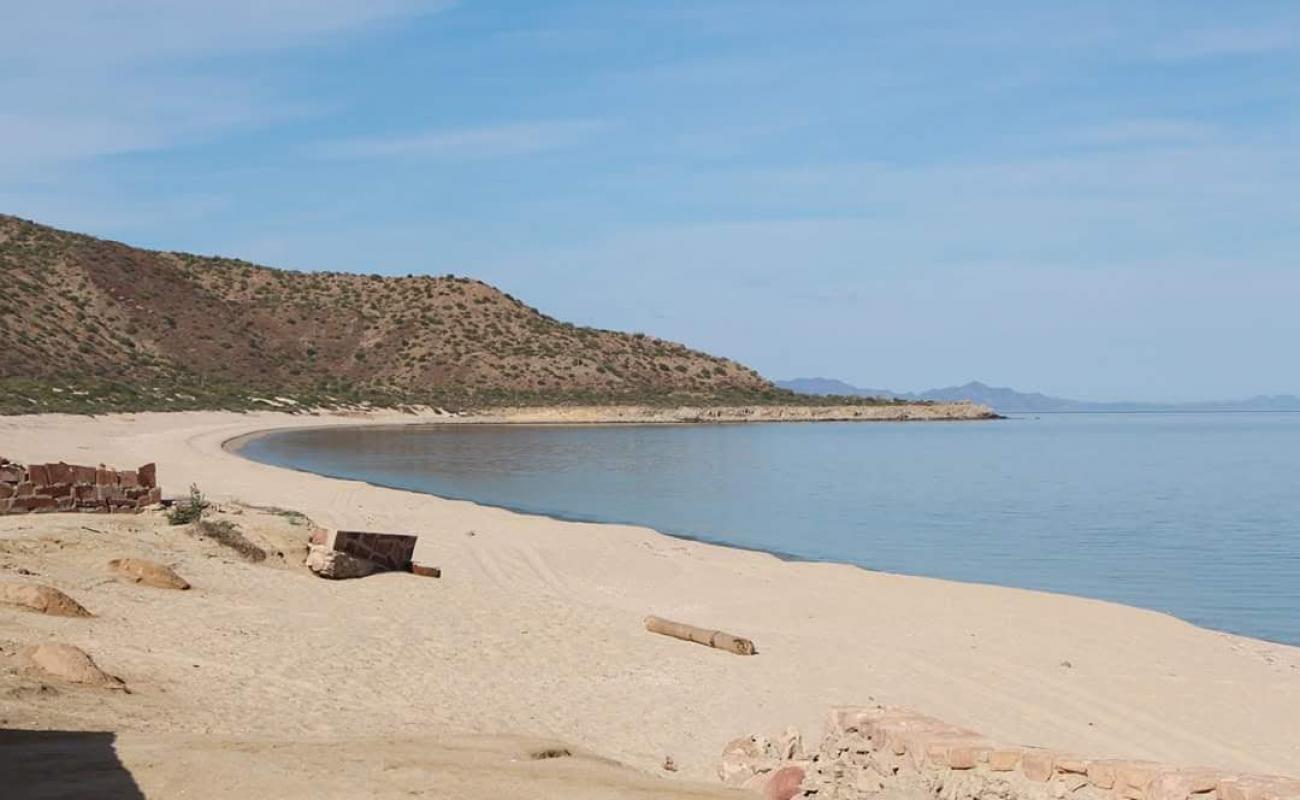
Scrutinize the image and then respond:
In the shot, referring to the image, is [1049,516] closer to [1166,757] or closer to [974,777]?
[1166,757]

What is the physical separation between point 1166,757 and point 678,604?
739 centimetres

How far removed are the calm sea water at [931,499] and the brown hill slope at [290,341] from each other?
18.1m

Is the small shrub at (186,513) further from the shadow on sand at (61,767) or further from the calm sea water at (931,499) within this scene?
the calm sea water at (931,499)

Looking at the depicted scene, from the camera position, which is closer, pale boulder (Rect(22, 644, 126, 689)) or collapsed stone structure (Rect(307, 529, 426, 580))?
pale boulder (Rect(22, 644, 126, 689))

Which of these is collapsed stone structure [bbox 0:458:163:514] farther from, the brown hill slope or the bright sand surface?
the brown hill slope

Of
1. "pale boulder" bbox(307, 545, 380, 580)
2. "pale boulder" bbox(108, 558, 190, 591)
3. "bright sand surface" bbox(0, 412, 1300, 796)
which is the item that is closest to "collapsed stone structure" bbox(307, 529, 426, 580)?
"pale boulder" bbox(307, 545, 380, 580)

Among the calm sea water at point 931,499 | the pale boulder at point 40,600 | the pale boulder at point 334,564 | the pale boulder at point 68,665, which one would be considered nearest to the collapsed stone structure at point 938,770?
the pale boulder at point 68,665

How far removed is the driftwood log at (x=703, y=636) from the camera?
1281 centimetres

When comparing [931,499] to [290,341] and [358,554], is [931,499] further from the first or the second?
[290,341]

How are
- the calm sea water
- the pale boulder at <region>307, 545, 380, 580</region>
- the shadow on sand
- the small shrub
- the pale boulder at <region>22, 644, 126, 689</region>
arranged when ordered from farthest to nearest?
the calm sea water
the small shrub
the pale boulder at <region>307, 545, 380, 580</region>
the pale boulder at <region>22, 644, 126, 689</region>
the shadow on sand

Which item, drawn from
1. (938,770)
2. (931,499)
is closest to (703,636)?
(938,770)

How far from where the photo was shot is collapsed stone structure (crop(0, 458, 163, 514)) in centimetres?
1625

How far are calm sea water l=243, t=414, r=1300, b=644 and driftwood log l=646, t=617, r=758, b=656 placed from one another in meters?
7.68

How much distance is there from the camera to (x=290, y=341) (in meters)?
94.9
